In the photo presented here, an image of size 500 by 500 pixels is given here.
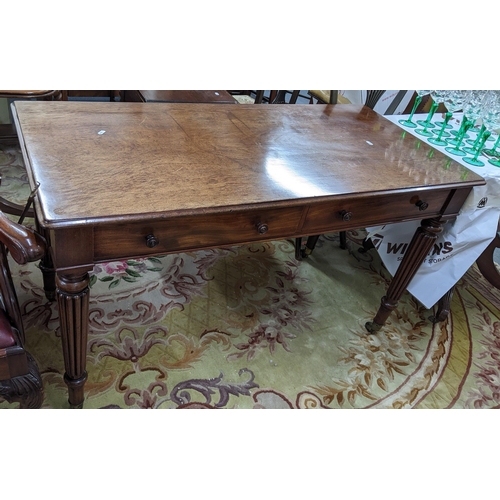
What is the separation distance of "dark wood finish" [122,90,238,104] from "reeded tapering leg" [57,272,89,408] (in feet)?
3.88

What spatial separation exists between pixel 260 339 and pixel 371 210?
68 centimetres

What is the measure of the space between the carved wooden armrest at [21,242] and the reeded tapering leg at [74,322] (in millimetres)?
110

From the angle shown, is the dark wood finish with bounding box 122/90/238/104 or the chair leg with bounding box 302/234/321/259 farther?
the chair leg with bounding box 302/234/321/259

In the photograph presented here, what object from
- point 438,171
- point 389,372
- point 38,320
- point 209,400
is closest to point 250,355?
point 209,400

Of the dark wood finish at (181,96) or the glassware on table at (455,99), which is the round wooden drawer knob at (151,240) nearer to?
the dark wood finish at (181,96)

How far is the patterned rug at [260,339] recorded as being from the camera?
54.9 inches

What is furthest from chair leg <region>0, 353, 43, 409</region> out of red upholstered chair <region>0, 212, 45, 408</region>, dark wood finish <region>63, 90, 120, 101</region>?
dark wood finish <region>63, 90, 120, 101</region>

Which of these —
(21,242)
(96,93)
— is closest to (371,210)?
(21,242)

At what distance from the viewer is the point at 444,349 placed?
5.77 feet

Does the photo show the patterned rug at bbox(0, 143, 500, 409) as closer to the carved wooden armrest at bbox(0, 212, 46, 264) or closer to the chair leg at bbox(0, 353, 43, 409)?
the chair leg at bbox(0, 353, 43, 409)

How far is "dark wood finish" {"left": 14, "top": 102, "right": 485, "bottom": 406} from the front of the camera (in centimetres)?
90

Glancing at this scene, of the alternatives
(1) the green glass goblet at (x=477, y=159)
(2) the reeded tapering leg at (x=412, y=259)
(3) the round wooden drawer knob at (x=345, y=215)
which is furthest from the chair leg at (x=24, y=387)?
(1) the green glass goblet at (x=477, y=159)

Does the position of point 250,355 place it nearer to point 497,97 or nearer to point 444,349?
point 444,349

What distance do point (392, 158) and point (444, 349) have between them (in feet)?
2.97
